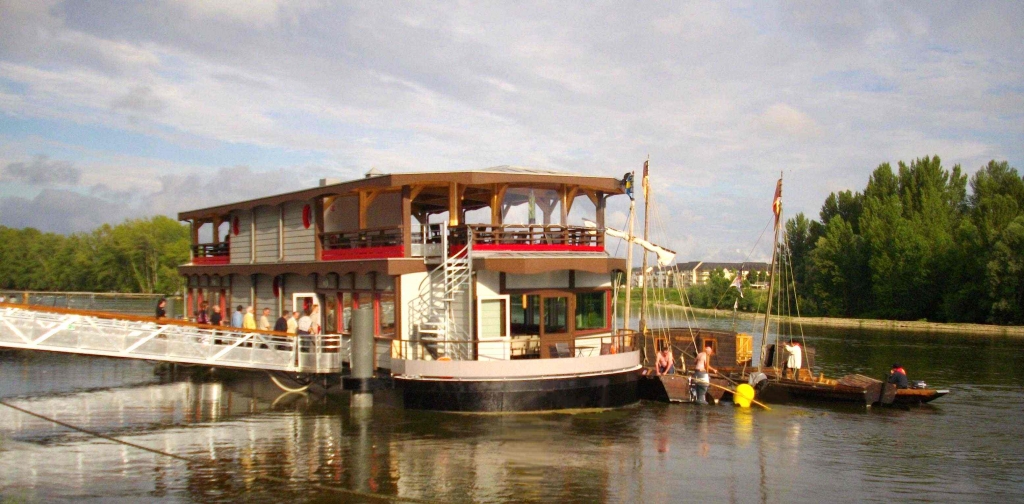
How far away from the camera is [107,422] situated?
66.7 ft

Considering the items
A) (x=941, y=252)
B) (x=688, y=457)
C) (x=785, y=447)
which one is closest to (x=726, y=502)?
(x=688, y=457)

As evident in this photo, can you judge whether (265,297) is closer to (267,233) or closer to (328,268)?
(267,233)

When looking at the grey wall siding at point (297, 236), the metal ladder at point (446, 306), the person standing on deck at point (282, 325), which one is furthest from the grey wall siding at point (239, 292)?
the metal ladder at point (446, 306)

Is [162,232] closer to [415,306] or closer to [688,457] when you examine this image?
[415,306]

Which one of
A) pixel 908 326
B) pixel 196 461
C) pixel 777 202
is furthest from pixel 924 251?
pixel 196 461

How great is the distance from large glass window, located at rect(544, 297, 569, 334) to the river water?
2692mm

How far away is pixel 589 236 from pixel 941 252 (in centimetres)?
6197

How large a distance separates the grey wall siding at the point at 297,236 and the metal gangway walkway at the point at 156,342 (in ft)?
9.58

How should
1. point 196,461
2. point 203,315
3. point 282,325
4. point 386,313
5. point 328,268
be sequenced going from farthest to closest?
point 203,315
point 282,325
point 328,268
point 386,313
point 196,461

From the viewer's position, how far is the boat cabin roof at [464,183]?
2153 centimetres

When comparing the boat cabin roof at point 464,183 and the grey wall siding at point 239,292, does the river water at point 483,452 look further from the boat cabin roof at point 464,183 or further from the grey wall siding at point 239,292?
the boat cabin roof at point 464,183

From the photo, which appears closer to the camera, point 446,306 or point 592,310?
point 446,306

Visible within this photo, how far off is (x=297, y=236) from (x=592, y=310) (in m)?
9.77

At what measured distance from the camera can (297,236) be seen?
85.5 ft
